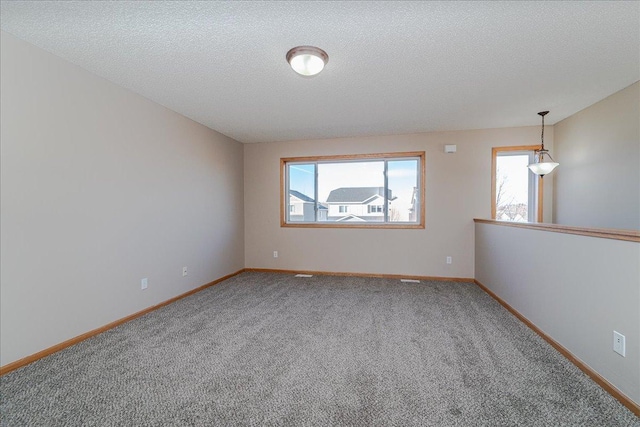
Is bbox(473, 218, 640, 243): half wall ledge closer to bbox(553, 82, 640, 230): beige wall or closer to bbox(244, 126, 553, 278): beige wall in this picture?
bbox(553, 82, 640, 230): beige wall

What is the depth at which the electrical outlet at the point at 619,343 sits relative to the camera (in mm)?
1611

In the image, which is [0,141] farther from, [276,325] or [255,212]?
[255,212]

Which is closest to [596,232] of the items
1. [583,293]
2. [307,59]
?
[583,293]

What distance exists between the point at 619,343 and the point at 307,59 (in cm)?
278

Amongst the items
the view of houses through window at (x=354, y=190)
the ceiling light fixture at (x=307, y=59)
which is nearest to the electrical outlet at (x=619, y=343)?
the ceiling light fixture at (x=307, y=59)

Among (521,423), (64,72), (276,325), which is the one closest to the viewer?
(521,423)

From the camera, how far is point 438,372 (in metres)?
1.89

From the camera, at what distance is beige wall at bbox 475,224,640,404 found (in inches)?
62.1

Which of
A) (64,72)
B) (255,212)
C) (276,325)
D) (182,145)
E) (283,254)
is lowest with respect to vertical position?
(276,325)

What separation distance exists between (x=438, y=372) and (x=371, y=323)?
0.90m

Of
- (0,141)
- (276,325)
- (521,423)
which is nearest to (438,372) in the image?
(521,423)

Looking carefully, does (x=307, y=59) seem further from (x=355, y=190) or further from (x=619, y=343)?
(x=355, y=190)

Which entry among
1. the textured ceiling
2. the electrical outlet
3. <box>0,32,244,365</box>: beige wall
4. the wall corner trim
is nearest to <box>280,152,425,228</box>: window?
the textured ceiling

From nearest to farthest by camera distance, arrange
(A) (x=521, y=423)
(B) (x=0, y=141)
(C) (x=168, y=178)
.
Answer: (A) (x=521, y=423) → (B) (x=0, y=141) → (C) (x=168, y=178)
